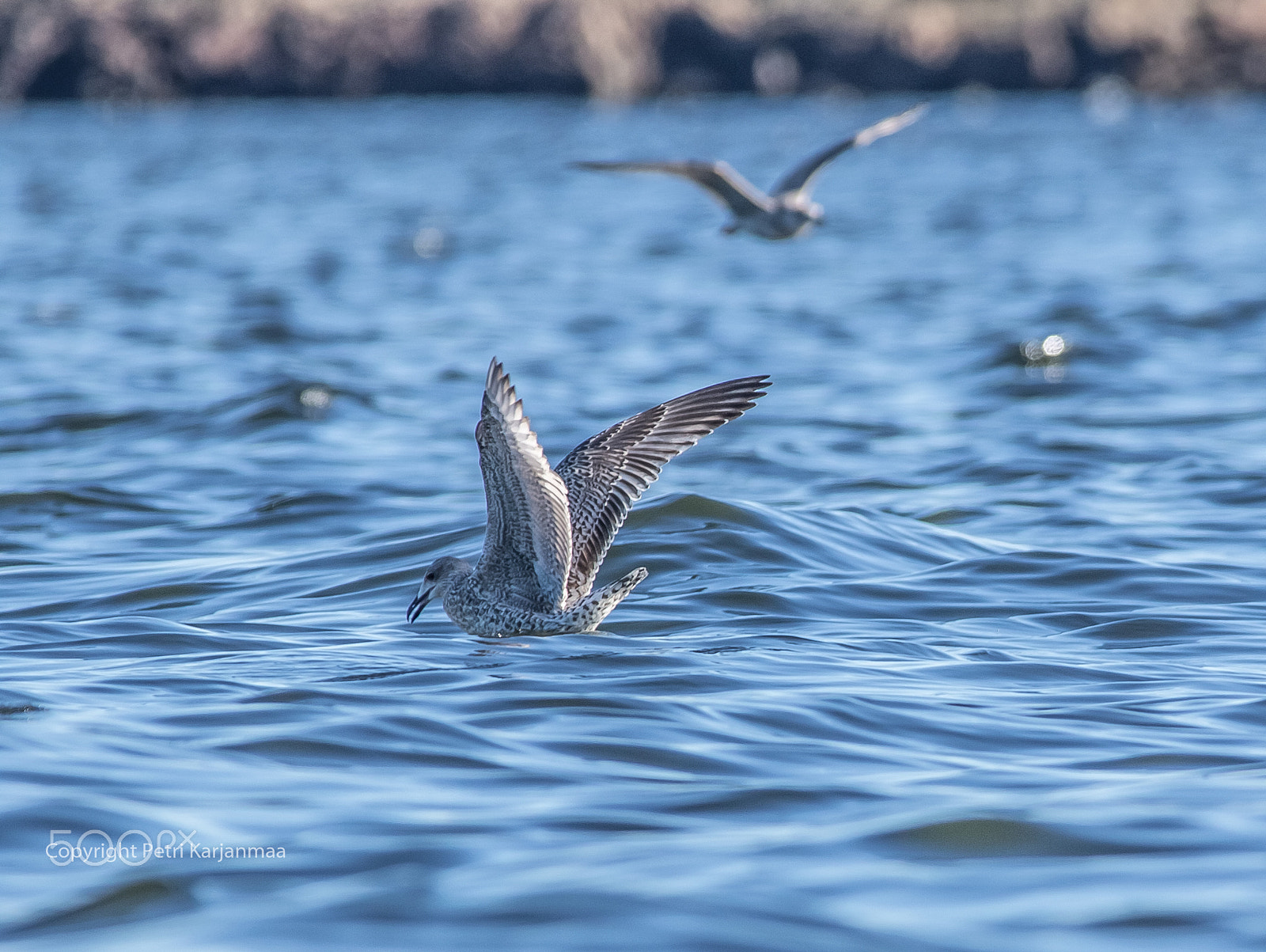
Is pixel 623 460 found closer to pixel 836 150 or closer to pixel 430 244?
pixel 836 150

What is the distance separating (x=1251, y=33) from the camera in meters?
74.6

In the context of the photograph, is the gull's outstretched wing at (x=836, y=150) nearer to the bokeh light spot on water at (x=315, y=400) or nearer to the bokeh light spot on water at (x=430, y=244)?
the bokeh light spot on water at (x=315, y=400)

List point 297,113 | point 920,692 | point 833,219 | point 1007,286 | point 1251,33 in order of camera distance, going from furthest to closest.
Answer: point 1251,33, point 297,113, point 833,219, point 1007,286, point 920,692

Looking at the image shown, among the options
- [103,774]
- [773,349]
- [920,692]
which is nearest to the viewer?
[103,774]

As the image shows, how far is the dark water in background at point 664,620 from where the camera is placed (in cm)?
427

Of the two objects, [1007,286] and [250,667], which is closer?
[250,667]

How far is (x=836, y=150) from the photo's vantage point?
12094 mm

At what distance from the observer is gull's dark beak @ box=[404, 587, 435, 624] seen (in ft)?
22.9

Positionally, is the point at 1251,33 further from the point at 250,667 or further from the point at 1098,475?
the point at 250,667

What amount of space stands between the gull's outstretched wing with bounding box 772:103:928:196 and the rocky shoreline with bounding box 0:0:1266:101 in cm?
6186

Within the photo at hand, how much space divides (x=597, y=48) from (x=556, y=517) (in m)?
69.1

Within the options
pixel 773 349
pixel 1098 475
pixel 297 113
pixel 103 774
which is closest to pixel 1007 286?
pixel 773 349

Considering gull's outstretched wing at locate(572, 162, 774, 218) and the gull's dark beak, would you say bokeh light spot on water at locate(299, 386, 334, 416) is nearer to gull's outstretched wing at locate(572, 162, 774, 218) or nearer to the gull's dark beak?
gull's outstretched wing at locate(572, 162, 774, 218)

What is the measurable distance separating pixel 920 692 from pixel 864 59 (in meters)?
71.7
